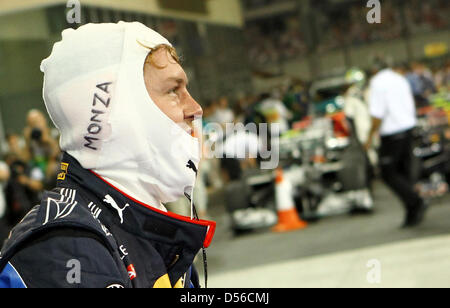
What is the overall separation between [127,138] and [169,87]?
10 cm

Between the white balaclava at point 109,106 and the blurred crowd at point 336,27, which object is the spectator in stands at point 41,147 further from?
the blurred crowd at point 336,27

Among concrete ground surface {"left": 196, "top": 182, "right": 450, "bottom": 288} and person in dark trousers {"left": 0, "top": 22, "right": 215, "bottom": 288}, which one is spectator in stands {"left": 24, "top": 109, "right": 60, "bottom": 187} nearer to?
concrete ground surface {"left": 196, "top": 182, "right": 450, "bottom": 288}

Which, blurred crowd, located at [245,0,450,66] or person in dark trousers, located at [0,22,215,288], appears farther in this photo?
blurred crowd, located at [245,0,450,66]

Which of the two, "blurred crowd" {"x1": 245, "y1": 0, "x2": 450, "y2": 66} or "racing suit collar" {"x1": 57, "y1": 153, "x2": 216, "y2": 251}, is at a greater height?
"blurred crowd" {"x1": 245, "y1": 0, "x2": 450, "y2": 66}

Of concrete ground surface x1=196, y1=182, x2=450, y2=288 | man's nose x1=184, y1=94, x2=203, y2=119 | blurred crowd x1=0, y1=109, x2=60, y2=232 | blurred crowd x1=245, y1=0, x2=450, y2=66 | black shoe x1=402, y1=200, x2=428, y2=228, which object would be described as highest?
blurred crowd x1=245, y1=0, x2=450, y2=66

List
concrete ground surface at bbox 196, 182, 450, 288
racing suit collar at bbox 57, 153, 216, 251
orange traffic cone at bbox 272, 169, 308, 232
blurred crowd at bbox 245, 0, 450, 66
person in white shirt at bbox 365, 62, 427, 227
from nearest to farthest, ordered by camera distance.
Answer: racing suit collar at bbox 57, 153, 216, 251
concrete ground surface at bbox 196, 182, 450, 288
person in white shirt at bbox 365, 62, 427, 227
orange traffic cone at bbox 272, 169, 308, 232
blurred crowd at bbox 245, 0, 450, 66

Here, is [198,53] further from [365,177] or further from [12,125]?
[365,177]

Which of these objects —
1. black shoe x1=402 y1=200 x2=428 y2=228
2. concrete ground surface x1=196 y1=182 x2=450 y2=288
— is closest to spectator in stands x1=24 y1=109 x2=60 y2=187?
concrete ground surface x1=196 y1=182 x2=450 y2=288

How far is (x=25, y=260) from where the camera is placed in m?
0.90

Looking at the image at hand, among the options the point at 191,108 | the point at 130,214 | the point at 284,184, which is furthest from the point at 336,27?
the point at 130,214

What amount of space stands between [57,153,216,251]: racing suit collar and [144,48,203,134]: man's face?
151 mm

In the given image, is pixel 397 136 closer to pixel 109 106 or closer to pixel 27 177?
pixel 27 177

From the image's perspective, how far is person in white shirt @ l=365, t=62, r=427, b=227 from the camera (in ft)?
22.6
